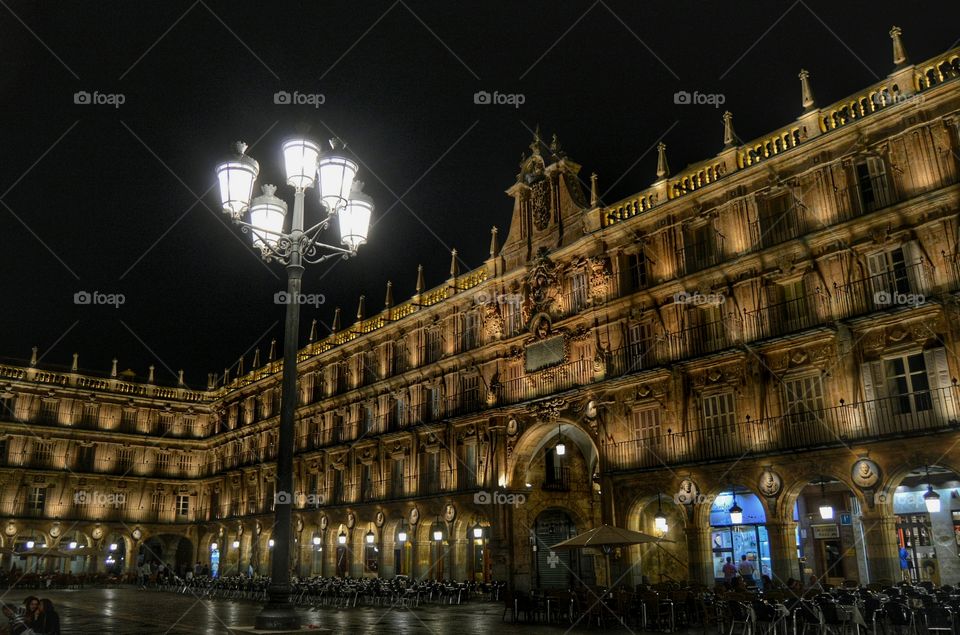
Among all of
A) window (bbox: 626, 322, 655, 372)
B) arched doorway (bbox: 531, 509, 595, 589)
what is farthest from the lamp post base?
arched doorway (bbox: 531, 509, 595, 589)

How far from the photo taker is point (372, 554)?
A: 39.0 meters

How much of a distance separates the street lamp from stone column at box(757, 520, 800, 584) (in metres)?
15.6

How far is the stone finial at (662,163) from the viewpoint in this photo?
26938 millimetres

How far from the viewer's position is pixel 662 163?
2716 centimetres

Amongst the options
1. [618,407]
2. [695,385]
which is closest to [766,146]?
[695,385]

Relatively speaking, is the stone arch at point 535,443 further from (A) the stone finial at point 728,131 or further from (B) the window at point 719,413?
(A) the stone finial at point 728,131

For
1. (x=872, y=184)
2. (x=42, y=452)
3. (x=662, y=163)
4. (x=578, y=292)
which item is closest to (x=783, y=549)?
(x=872, y=184)

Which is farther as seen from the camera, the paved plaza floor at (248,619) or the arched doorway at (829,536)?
the arched doorway at (829,536)

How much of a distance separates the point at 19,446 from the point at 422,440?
31799mm

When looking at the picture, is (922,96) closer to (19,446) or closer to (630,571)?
(630,571)

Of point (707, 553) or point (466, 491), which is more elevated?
point (466, 491)

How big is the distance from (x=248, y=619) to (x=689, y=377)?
15.2 m

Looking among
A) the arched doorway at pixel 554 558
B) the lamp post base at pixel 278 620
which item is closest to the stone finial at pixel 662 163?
the arched doorway at pixel 554 558

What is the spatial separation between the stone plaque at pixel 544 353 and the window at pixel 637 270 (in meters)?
3.70
